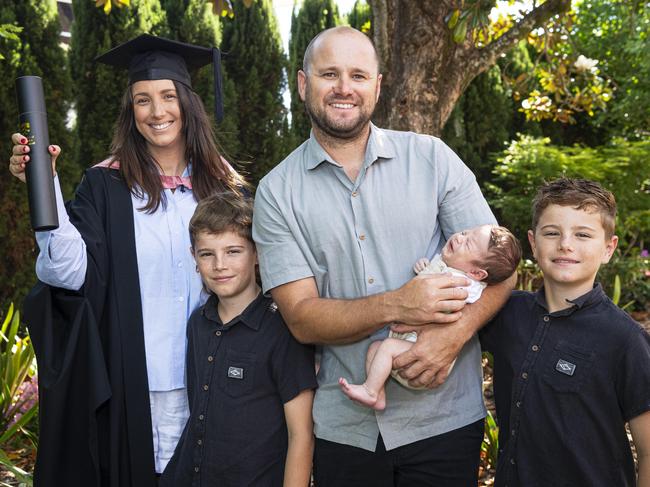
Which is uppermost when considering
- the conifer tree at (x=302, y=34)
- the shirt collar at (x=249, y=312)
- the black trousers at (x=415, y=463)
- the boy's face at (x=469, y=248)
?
the conifer tree at (x=302, y=34)

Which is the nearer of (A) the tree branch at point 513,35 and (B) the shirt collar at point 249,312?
(B) the shirt collar at point 249,312

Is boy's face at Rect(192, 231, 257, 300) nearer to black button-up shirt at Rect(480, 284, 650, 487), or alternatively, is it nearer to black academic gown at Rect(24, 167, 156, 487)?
black academic gown at Rect(24, 167, 156, 487)

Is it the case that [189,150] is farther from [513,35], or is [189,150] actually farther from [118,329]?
[513,35]

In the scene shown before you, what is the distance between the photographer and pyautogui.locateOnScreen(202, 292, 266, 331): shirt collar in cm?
240

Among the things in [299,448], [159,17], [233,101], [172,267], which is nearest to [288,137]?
[233,101]

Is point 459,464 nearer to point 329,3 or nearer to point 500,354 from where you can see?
point 500,354

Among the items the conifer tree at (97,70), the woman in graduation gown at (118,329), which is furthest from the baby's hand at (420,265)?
the conifer tree at (97,70)

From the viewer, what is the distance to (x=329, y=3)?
337 inches

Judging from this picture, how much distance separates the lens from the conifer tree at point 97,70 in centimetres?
649

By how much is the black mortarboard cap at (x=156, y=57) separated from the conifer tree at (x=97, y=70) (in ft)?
12.4

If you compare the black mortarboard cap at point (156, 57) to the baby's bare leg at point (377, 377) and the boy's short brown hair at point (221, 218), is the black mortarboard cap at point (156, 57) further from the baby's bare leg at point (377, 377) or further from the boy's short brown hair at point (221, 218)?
the baby's bare leg at point (377, 377)

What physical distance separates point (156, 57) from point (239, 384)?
134cm

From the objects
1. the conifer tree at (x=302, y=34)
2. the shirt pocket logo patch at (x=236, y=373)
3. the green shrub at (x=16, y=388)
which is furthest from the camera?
the conifer tree at (x=302, y=34)

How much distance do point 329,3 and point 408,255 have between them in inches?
273
